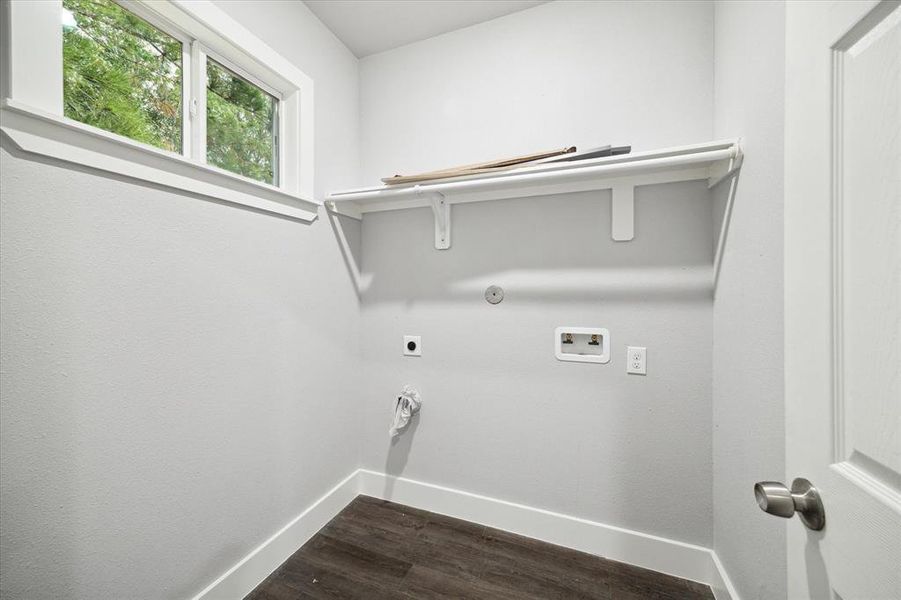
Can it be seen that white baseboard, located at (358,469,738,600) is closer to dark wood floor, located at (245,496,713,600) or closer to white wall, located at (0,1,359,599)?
dark wood floor, located at (245,496,713,600)

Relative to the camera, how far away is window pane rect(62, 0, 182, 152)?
3.03ft

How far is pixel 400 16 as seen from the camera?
156 cm

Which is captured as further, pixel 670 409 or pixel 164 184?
pixel 670 409

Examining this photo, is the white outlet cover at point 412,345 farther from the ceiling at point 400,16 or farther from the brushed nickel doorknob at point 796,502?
the ceiling at point 400,16

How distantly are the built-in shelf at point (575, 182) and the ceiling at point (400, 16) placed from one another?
2.68 feet

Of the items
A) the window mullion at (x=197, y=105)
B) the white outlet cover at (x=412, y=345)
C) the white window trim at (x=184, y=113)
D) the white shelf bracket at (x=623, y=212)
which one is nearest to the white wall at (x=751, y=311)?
the white shelf bracket at (x=623, y=212)

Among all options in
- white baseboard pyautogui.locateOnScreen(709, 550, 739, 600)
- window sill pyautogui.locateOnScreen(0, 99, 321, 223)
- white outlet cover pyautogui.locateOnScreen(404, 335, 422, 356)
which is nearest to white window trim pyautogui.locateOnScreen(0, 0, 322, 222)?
window sill pyautogui.locateOnScreen(0, 99, 321, 223)

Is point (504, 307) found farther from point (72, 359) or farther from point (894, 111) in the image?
point (72, 359)

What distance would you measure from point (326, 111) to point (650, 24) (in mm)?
1460

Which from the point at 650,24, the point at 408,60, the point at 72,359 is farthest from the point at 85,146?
the point at 650,24

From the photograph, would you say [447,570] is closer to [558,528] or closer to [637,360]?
[558,528]

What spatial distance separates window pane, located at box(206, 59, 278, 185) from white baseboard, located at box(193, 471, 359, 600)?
4.90 ft

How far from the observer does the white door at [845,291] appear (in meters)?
0.36

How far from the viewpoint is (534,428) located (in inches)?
60.3
